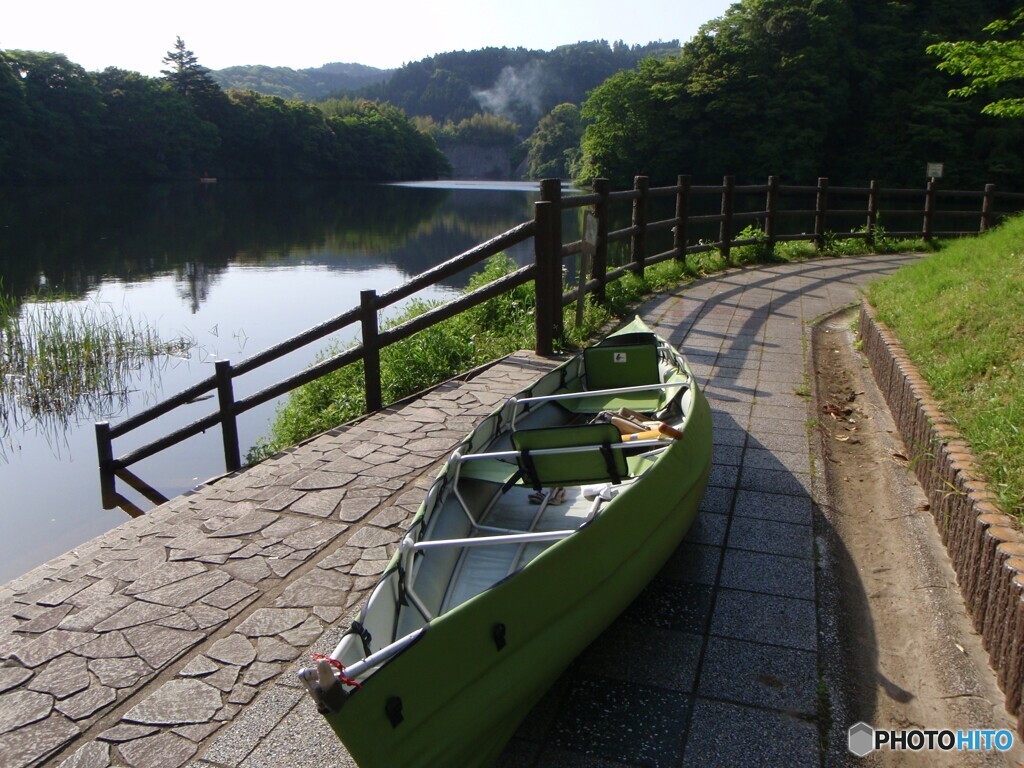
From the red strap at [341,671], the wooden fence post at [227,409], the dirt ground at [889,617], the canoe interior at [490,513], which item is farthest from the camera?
the wooden fence post at [227,409]

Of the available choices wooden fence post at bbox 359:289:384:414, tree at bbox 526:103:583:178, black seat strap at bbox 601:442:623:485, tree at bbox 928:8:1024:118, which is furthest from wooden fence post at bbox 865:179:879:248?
tree at bbox 526:103:583:178

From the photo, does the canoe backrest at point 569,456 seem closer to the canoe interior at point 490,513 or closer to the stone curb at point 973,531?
the canoe interior at point 490,513

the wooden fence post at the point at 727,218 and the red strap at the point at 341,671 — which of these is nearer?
the red strap at the point at 341,671

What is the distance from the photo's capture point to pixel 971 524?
3.07 m

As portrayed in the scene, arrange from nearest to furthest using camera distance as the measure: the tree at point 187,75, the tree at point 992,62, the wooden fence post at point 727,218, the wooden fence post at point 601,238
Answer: the wooden fence post at point 601,238 < the tree at point 992,62 < the wooden fence post at point 727,218 < the tree at point 187,75

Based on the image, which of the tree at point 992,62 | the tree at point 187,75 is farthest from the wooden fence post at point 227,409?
the tree at point 187,75

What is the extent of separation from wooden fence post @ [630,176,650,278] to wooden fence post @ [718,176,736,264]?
218 centimetres

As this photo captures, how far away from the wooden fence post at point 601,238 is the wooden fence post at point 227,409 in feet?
11.7

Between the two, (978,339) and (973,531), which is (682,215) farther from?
(973,531)

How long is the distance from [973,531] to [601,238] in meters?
5.33

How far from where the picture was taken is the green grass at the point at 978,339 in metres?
3.37

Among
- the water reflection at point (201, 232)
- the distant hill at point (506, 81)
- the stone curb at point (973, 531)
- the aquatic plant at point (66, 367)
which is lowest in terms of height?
the aquatic plant at point (66, 367)

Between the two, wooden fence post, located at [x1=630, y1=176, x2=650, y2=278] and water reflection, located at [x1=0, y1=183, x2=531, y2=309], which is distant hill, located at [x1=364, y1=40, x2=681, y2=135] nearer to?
water reflection, located at [x1=0, y1=183, x2=531, y2=309]

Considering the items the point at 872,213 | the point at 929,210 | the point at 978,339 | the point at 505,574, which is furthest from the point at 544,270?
the point at 929,210
